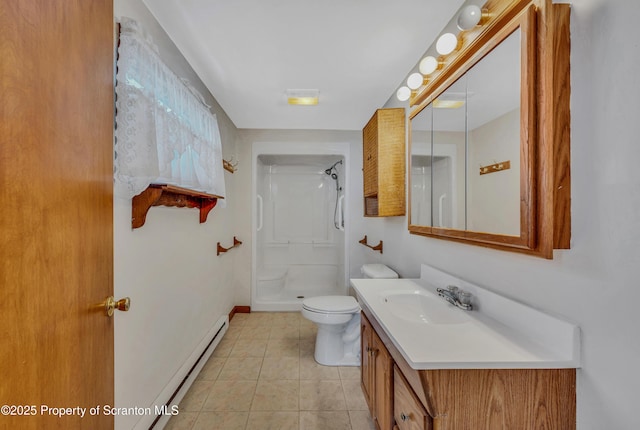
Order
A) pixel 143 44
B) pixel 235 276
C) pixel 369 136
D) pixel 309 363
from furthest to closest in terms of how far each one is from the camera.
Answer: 1. pixel 235 276
2. pixel 369 136
3. pixel 309 363
4. pixel 143 44

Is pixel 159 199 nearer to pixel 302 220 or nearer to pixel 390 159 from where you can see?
pixel 390 159

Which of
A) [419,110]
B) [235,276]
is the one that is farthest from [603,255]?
[235,276]

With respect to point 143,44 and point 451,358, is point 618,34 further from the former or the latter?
point 143,44

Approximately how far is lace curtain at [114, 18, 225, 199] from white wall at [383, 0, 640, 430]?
152cm

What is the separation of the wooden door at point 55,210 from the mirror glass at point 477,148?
1341 millimetres

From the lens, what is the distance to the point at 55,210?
26.1 inches

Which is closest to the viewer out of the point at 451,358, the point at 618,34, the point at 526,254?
the point at 618,34

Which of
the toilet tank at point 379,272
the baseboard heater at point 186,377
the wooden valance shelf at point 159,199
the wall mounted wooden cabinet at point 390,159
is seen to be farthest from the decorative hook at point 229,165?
the toilet tank at point 379,272

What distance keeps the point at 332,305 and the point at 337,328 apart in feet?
0.61

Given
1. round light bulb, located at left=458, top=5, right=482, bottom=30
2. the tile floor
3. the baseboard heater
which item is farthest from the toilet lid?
round light bulb, located at left=458, top=5, right=482, bottom=30

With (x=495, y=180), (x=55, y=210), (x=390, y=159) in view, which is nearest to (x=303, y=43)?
(x=390, y=159)

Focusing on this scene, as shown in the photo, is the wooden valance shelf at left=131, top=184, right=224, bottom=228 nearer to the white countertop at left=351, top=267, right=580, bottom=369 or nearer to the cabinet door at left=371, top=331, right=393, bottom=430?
the white countertop at left=351, top=267, right=580, bottom=369

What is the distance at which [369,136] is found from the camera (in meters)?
2.55

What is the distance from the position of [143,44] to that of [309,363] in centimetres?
234
